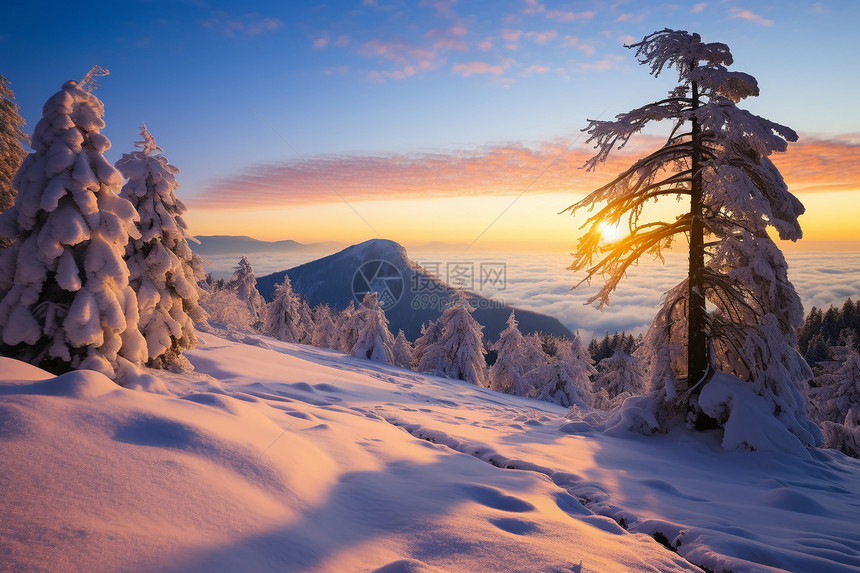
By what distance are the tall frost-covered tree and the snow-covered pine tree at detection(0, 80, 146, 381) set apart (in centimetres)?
1088

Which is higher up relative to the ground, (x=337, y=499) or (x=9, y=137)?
(x=9, y=137)

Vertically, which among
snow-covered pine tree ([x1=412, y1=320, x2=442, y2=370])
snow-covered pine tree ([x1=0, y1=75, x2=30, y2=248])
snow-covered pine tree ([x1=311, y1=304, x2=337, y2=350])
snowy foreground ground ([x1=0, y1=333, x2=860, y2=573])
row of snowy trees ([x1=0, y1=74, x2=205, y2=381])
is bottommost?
snow-covered pine tree ([x1=311, y1=304, x2=337, y2=350])

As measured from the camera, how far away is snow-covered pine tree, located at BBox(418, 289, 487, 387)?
3403cm

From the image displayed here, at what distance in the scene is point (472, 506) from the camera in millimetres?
4477

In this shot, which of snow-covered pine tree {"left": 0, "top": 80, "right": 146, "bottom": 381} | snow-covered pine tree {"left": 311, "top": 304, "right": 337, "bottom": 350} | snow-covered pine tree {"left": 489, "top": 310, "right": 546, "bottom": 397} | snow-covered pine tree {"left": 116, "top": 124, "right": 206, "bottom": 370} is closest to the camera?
snow-covered pine tree {"left": 0, "top": 80, "right": 146, "bottom": 381}

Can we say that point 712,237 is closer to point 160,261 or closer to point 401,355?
point 160,261

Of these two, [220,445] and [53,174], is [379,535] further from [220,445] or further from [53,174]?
[53,174]

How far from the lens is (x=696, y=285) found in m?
10.0

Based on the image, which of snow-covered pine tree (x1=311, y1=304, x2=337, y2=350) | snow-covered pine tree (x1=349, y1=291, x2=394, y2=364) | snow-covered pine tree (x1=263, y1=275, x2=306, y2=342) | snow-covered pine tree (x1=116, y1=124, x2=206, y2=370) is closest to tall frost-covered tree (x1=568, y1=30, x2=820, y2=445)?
snow-covered pine tree (x1=116, y1=124, x2=206, y2=370)

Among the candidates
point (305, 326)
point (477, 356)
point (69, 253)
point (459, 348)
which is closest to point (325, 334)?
point (305, 326)

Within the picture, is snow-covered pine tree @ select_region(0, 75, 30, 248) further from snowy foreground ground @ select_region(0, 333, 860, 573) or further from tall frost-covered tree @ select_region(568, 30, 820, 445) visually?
tall frost-covered tree @ select_region(568, 30, 820, 445)

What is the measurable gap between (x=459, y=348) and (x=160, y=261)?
27.2 meters

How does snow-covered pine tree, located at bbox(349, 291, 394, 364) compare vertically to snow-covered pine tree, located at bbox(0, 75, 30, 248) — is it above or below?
below

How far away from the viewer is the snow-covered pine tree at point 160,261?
9.15m
